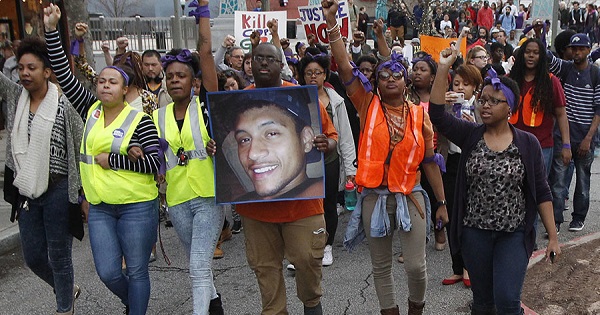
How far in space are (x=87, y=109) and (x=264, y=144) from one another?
139 centimetres

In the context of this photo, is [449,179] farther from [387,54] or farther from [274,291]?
[274,291]

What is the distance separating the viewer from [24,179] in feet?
14.3

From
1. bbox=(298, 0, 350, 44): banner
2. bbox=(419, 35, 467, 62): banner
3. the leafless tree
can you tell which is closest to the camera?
bbox=(419, 35, 467, 62): banner

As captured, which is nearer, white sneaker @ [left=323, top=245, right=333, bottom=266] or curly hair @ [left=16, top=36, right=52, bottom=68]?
curly hair @ [left=16, top=36, right=52, bottom=68]

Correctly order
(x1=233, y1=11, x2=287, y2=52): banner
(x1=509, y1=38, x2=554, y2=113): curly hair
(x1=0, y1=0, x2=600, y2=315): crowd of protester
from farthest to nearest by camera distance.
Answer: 1. (x1=233, y1=11, x2=287, y2=52): banner
2. (x1=509, y1=38, x2=554, y2=113): curly hair
3. (x1=0, y1=0, x2=600, y2=315): crowd of protester

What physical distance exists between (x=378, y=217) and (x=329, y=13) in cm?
134

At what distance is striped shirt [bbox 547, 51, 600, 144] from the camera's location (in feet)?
22.4

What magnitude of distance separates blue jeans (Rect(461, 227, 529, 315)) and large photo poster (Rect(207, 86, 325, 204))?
1.00 metres

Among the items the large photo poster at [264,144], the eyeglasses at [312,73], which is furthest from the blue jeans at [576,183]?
the large photo poster at [264,144]

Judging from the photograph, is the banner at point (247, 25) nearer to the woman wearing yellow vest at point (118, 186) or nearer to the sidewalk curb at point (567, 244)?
the sidewalk curb at point (567, 244)

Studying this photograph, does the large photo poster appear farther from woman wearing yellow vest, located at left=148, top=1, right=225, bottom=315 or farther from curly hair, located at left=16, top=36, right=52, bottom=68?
curly hair, located at left=16, top=36, right=52, bottom=68

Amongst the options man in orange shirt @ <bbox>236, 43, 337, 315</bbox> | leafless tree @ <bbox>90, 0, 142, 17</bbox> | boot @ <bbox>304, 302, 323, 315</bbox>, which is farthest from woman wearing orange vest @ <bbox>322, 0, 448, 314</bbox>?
leafless tree @ <bbox>90, 0, 142, 17</bbox>

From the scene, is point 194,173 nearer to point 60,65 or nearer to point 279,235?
point 279,235

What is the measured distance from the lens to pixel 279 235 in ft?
14.0
